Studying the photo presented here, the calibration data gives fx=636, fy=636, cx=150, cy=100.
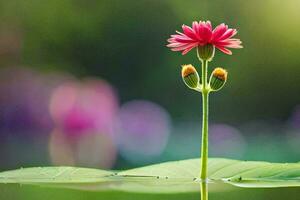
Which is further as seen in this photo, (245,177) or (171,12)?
(171,12)

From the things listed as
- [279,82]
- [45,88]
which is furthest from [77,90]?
[279,82]

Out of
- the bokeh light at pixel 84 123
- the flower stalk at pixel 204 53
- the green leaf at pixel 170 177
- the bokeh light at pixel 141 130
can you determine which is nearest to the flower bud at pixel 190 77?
the flower stalk at pixel 204 53

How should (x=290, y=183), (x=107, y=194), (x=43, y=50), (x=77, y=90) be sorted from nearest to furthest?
(x=290, y=183) → (x=107, y=194) → (x=77, y=90) → (x=43, y=50)

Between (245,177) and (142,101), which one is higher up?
(142,101)

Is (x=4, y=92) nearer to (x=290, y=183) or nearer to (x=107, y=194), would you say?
(x=107, y=194)

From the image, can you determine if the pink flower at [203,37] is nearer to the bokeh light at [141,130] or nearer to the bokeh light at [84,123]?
the bokeh light at [84,123]

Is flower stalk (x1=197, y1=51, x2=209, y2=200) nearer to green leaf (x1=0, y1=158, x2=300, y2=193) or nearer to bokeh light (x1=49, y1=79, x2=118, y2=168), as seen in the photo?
green leaf (x1=0, y1=158, x2=300, y2=193)
